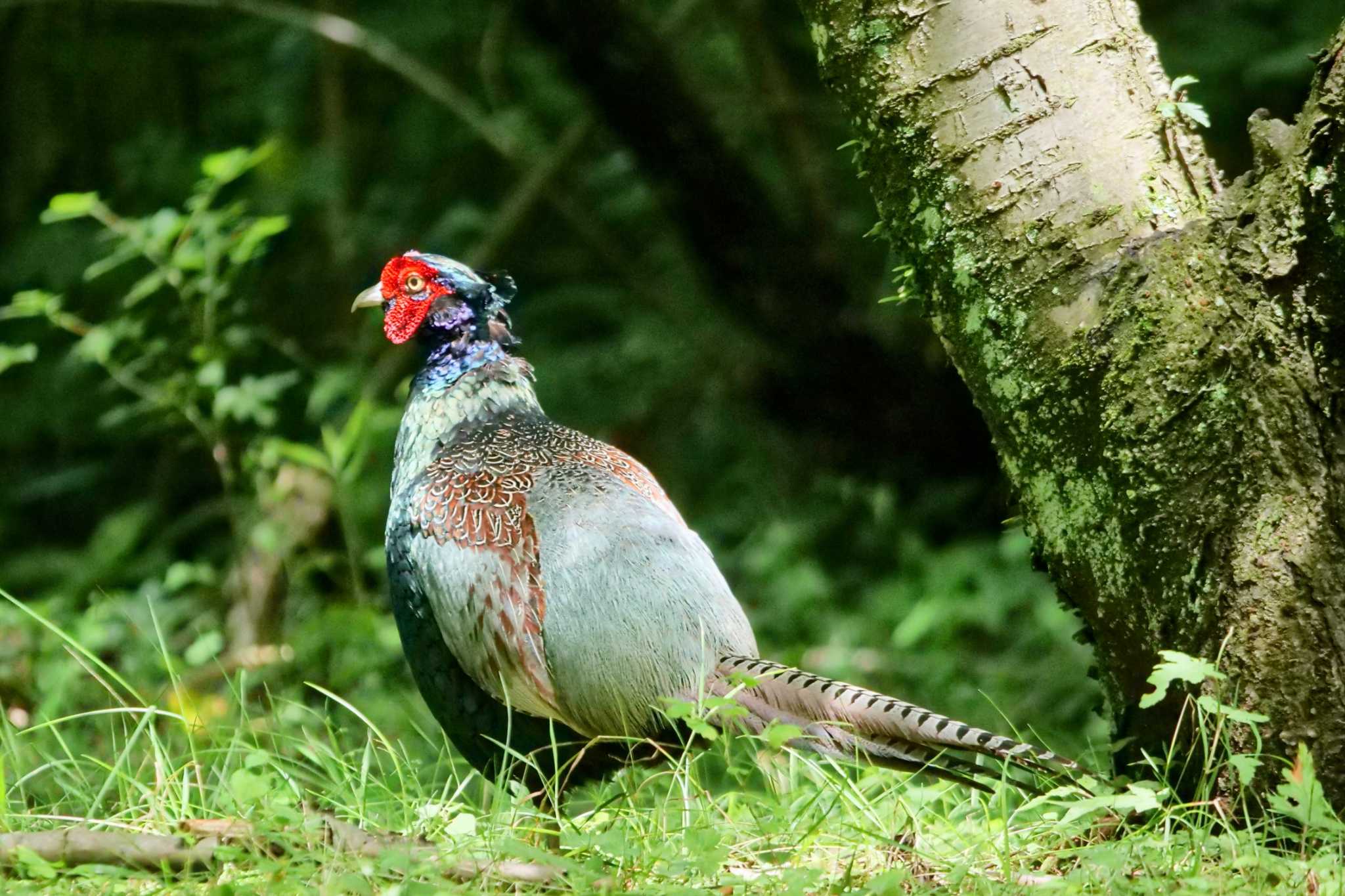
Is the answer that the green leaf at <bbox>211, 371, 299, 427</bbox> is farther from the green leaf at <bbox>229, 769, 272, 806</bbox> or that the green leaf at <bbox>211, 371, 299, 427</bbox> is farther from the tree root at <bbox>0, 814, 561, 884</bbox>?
the tree root at <bbox>0, 814, 561, 884</bbox>

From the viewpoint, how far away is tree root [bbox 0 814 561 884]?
2203 millimetres

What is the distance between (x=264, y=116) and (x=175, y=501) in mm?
2129

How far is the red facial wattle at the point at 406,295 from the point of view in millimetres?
3629

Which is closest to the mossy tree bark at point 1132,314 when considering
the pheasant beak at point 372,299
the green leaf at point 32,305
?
the pheasant beak at point 372,299

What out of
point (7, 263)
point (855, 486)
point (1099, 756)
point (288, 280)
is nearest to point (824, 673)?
point (855, 486)

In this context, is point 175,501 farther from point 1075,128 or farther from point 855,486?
point 1075,128

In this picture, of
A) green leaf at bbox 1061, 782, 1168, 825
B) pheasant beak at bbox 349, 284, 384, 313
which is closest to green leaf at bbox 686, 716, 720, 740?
green leaf at bbox 1061, 782, 1168, 825

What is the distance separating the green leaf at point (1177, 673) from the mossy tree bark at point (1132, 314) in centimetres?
9

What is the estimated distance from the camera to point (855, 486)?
252 inches

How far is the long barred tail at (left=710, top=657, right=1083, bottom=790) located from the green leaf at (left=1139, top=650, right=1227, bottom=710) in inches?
10.1

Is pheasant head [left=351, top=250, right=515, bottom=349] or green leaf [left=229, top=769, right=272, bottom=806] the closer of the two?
green leaf [left=229, top=769, right=272, bottom=806]

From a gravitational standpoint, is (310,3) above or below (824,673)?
above

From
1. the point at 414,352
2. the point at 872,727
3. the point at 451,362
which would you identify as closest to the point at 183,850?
the point at 872,727

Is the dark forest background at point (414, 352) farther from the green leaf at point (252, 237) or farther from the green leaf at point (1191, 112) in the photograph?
the green leaf at point (1191, 112)
